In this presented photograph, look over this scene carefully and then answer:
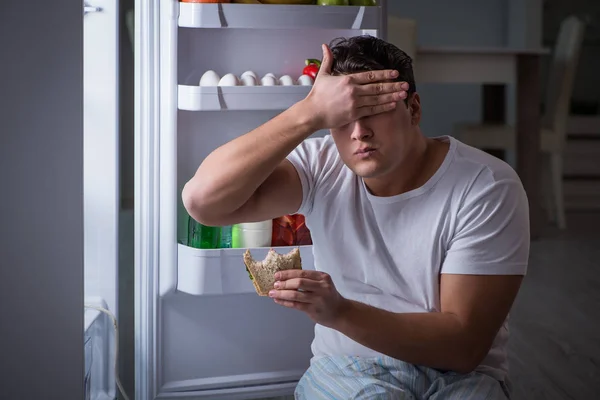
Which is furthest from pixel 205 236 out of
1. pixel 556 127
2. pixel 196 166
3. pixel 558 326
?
pixel 556 127

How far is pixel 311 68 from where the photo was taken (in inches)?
76.8

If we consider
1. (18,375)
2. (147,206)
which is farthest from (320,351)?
(18,375)

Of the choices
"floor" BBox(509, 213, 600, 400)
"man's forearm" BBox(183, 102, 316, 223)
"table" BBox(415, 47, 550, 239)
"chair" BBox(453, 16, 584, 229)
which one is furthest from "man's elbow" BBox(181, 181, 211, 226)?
"chair" BBox(453, 16, 584, 229)

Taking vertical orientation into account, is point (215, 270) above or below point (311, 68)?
below

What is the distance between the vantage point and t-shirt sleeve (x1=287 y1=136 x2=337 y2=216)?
1352 mm

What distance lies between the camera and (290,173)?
1.35 meters

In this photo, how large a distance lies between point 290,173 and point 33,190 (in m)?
0.76

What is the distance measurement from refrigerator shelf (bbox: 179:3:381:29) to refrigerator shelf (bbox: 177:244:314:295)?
520 mm

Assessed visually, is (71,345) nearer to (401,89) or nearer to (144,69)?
(401,89)

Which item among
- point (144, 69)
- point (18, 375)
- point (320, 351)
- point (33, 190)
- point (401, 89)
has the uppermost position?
point (144, 69)

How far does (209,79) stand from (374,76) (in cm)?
75

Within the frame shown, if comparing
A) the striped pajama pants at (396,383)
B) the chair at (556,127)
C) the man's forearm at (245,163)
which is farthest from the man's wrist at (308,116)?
the chair at (556,127)

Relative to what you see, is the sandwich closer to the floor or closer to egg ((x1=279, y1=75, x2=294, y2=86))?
egg ((x1=279, y1=75, x2=294, y2=86))

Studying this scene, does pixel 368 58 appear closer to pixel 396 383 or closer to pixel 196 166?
pixel 396 383
